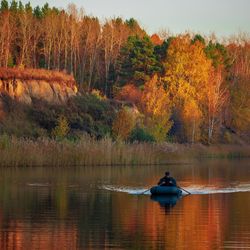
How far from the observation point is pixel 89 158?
57.2 meters

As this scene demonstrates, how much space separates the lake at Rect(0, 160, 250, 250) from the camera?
71.7 ft

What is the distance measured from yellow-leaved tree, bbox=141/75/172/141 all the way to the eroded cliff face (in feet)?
24.3

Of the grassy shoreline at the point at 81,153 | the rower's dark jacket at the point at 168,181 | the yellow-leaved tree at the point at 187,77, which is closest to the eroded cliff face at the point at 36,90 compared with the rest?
the yellow-leaved tree at the point at 187,77

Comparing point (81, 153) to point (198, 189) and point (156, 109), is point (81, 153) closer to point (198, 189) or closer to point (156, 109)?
point (198, 189)

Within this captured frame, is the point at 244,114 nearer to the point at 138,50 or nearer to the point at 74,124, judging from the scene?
the point at 138,50

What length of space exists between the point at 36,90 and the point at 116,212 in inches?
1932

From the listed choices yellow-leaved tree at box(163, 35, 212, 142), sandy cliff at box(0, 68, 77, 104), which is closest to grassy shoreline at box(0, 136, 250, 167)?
sandy cliff at box(0, 68, 77, 104)

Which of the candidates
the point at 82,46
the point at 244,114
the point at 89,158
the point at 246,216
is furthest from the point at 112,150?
the point at 82,46

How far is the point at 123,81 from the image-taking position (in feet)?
316

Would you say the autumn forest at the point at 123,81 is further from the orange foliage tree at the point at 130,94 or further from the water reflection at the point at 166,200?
the water reflection at the point at 166,200

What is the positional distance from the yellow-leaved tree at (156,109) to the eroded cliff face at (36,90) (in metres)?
7.40

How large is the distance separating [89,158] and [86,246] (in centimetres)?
3658

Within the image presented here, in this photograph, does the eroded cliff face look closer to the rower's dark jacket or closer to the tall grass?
the tall grass

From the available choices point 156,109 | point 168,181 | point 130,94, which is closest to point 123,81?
point 130,94
